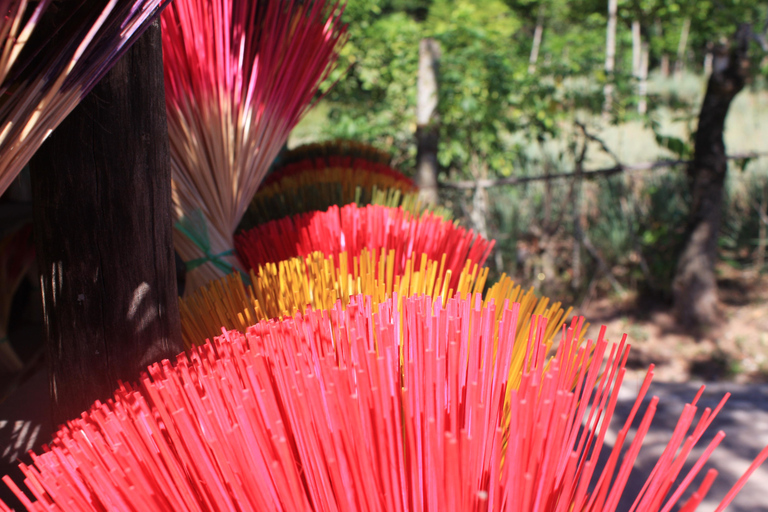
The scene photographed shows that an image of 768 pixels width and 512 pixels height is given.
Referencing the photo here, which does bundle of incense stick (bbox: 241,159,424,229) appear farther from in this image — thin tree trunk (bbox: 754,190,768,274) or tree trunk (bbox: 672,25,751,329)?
thin tree trunk (bbox: 754,190,768,274)

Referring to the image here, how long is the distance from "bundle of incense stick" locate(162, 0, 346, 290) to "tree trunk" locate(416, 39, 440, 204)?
7.31 ft

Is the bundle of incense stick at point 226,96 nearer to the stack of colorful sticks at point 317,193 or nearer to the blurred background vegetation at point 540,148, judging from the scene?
the stack of colorful sticks at point 317,193

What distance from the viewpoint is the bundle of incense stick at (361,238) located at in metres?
0.84

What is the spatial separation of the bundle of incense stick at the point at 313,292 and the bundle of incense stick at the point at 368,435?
0.15m

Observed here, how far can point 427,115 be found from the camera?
3.20 meters

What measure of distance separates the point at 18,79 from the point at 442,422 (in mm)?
469

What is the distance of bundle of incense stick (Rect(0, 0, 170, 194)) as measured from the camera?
44 centimetres

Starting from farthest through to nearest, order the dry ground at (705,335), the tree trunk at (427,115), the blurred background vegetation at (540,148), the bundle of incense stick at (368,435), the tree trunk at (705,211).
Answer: the blurred background vegetation at (540,148) → the tree trunk at (705,211) → the dry ground at (705,335) → the tree trunk at (427,115) → the bundle of incense stick at (368,435)

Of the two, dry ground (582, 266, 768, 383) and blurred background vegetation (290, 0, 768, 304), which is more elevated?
blurred background vegetation (290, 0, 768, 304)

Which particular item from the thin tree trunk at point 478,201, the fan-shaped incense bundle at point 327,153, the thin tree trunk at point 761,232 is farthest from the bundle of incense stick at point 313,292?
the thin tree trunk at point 761,232

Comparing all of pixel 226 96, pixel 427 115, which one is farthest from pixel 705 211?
pixel 226 96

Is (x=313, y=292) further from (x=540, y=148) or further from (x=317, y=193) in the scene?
(x=540, y=148)

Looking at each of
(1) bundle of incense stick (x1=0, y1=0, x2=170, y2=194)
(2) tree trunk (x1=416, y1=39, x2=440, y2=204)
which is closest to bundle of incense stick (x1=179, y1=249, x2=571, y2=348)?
(1) bundle of incense stick (x1=0, y1=0, x2=170, y2=194)

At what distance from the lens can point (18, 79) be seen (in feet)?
1.51
